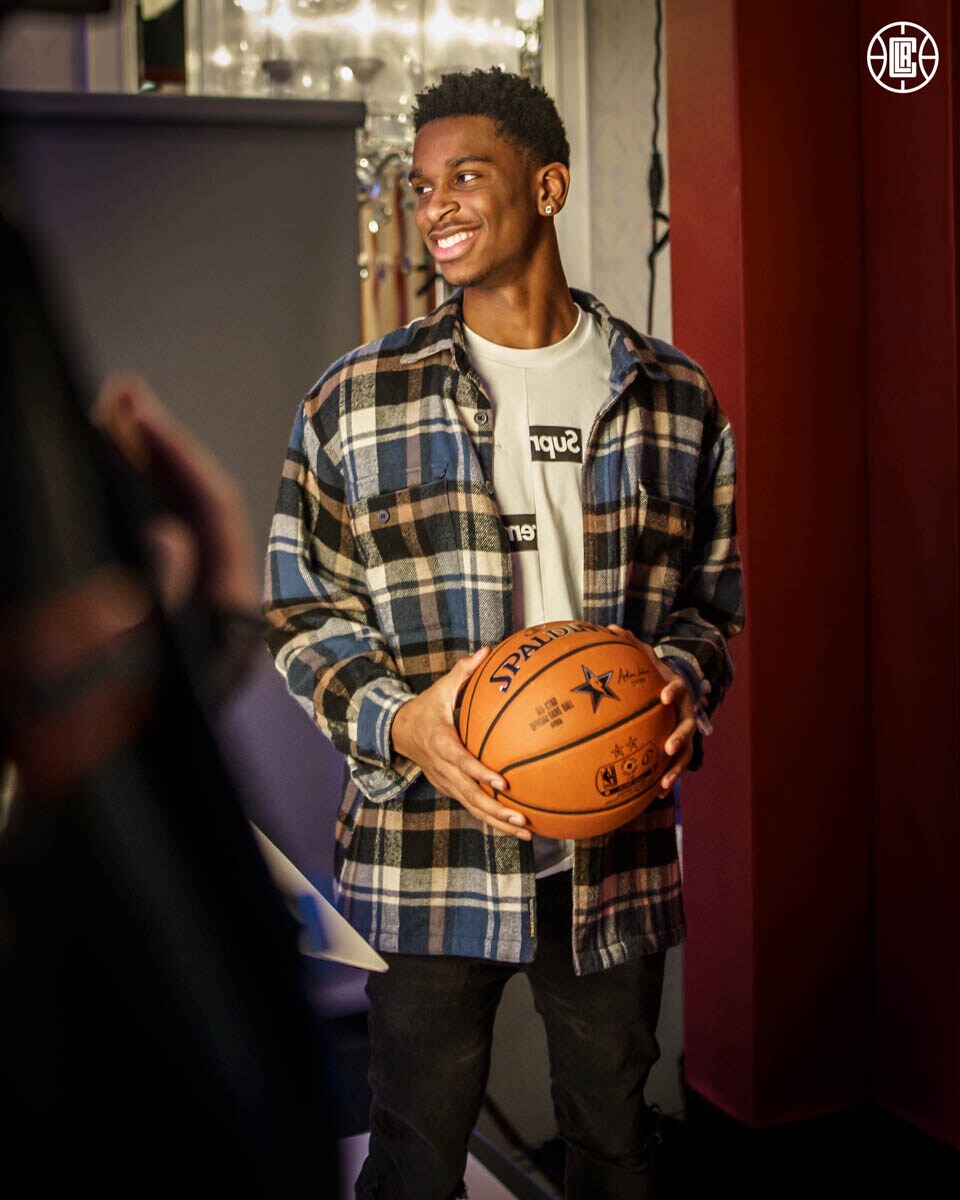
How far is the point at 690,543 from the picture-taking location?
5.86ft

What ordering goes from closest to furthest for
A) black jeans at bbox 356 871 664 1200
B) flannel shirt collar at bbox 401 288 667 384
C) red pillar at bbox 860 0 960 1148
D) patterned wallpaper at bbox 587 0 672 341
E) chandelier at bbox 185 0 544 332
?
black jeans at bbox 356 871 664 1200, flannel shirt collar at bbox 401 288 667 384, red pillar at bbox 860 0 960 1148, patterned wallpaper at bbox 587 0 672 341, chandelier at bbox 185 0 544 332

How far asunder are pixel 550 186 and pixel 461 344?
0.29 m

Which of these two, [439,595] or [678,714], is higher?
[439,595]

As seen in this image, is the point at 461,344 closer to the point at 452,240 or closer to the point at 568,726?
the point at 452,240

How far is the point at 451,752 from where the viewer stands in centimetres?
144

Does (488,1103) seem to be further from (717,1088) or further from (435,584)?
(435,584)

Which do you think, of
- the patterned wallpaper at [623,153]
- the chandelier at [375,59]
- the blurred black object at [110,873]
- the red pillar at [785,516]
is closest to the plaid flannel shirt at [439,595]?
the red pillar at [785,516]

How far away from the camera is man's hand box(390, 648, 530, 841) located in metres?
1.42

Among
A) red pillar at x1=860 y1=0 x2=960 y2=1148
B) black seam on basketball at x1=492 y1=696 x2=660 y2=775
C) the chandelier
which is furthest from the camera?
the chandelier

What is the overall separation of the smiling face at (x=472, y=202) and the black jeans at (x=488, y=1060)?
85cm

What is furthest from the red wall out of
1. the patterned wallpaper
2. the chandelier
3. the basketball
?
the chandelier

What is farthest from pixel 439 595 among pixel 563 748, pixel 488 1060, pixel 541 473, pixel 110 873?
pixel 110 873

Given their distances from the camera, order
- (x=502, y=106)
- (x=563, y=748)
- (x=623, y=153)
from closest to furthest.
A: 1. (x=563, y=748)
2. (x=502, y=106)
3. (x=623, y=153)
